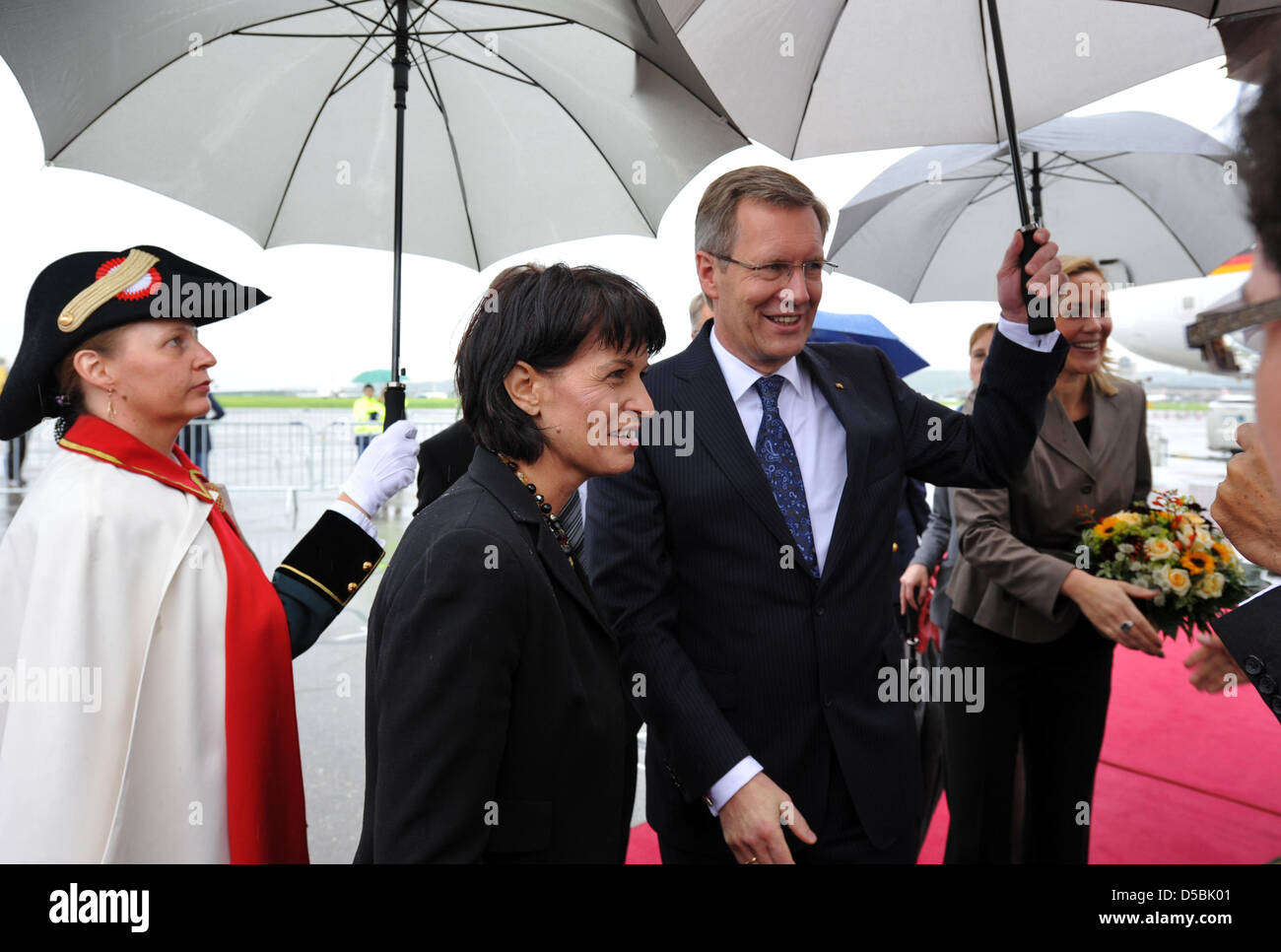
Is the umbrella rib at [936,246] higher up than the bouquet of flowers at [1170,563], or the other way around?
the umbrella rib at [936,246]

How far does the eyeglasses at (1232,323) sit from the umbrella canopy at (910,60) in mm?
1841

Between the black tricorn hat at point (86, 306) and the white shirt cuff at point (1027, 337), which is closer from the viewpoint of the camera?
the black tricorn hat at point (86, 306)

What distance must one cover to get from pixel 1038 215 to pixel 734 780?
4.10 metres

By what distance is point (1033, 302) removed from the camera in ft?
6.26

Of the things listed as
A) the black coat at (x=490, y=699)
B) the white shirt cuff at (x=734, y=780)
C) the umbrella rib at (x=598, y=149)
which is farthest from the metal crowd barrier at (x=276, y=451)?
the black coat at (x=490, y=699)

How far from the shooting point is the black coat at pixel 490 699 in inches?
48.6

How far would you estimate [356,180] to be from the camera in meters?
3.29

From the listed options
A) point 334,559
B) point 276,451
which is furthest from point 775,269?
point 276,451
